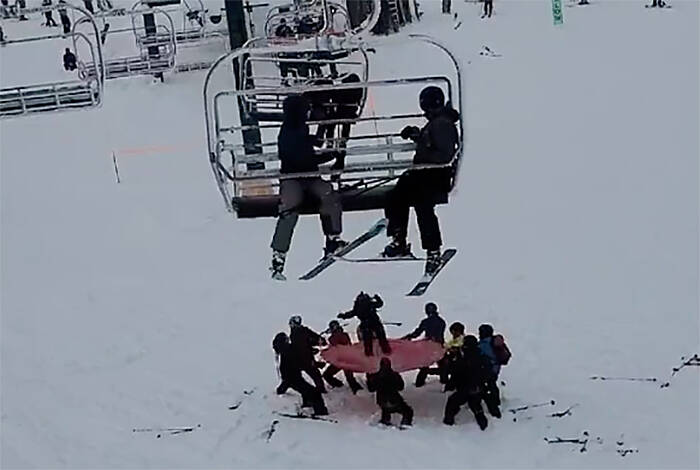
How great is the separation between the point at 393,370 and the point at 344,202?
3.37 meters

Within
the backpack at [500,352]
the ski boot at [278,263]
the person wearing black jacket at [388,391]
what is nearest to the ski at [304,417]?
the person wearing black jacket at [388,391]

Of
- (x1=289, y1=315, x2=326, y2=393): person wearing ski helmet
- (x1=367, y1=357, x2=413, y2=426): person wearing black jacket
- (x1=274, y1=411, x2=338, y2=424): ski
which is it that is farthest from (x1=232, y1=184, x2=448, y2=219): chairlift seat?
(x1=274, y1=411, x2=338, y2=424): ski

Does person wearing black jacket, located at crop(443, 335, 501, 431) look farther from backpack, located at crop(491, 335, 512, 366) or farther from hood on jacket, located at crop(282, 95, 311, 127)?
hood on jacket, located at crop(282, 95, 311, 127)

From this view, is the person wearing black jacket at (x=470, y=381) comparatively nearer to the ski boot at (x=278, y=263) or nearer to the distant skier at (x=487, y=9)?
the ski boot at (x=278, y=263)

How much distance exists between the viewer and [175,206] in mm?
18125

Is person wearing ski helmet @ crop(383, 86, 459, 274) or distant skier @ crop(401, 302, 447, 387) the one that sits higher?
person wearing ski helmet @ crop(383, 86, 459, 274)

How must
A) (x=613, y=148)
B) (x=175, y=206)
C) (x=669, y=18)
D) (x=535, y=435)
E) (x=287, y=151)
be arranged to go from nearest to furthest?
(x=287, y=151) → (x=535, y=435) → (x=175, y=206) → (x=613, y=148) → (x=669, y=18)

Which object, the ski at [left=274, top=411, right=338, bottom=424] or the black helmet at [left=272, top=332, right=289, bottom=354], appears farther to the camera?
the black helmet at [left=272, top=332, right=289, bottom=354]

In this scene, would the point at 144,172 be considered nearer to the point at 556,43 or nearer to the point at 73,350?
the point at 73,350

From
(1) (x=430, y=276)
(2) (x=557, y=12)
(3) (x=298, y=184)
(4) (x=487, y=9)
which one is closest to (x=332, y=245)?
(3) (x=298, y=184)

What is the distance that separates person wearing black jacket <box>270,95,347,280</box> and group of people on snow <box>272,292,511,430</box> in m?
2.93

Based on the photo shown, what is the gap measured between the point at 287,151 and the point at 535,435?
15.6ft

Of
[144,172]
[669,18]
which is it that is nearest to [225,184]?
[144,172]

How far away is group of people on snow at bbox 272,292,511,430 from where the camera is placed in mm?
Result: 11062
